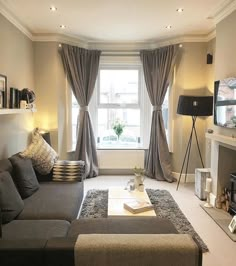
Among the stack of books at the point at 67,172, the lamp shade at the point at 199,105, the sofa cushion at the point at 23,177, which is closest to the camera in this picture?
the sofa cushion at the point at 23,177

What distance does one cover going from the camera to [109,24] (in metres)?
4.38

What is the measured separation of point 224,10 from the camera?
350cm

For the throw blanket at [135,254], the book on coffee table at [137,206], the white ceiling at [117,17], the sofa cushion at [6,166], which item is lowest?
the book on coffee table at [137,206]

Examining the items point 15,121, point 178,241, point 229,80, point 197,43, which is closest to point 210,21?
point 197,43

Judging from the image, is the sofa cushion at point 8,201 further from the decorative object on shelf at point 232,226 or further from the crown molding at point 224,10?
the crown molding at point 224,10

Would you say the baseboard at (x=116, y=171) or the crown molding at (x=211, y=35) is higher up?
the crown molding at (x=211, y=35)

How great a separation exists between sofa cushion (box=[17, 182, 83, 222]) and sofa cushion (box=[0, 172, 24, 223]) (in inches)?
3.6

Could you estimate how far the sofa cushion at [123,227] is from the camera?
2.17 meters

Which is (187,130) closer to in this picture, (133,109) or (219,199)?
(133,109)

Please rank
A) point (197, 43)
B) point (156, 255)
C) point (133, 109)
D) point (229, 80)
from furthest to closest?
point (133, 109), point (197, 43), point (229, 80), point (156, 255)

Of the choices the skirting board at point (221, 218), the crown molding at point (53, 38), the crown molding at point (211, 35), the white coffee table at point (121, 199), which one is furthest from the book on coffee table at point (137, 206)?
the crown molding at point (53, 38)

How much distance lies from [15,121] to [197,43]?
3430 mm

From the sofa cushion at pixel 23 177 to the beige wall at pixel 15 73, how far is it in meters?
0.54

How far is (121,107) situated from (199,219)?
9.78 feet
